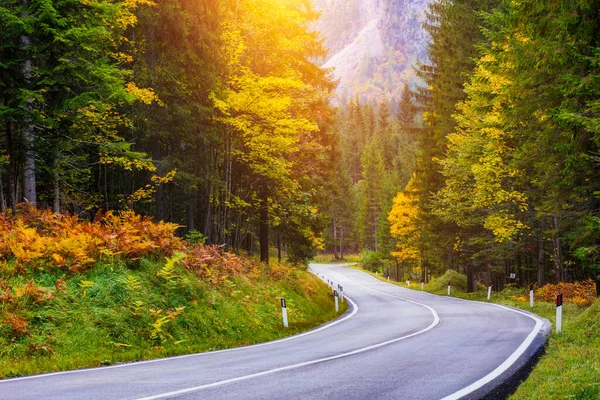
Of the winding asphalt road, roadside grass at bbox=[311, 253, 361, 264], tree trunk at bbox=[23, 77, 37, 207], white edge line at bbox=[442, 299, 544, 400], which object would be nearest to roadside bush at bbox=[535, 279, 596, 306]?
the winding asphalt road

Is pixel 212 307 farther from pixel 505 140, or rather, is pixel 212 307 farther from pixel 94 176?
pixel 505 140

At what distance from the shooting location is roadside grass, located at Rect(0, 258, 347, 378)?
9.16 meters

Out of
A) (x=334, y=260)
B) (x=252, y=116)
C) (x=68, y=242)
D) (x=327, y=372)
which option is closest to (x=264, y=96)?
(x=252, y=116)

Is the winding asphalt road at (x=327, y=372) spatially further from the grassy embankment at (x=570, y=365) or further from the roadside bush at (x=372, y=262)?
the roadside bush at (x=372, y=262)

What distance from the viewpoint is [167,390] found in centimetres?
616

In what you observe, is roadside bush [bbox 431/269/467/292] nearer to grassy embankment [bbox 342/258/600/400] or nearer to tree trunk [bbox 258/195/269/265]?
tree trunk [bbox 258/195/269/265]

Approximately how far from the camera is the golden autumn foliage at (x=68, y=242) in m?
11.2

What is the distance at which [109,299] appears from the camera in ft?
36.6

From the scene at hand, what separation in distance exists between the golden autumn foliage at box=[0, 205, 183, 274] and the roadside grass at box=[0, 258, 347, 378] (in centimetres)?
31

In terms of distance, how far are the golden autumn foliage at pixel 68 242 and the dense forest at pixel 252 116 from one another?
127 cm

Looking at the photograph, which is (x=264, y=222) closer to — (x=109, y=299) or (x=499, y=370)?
(x=109, y=299)

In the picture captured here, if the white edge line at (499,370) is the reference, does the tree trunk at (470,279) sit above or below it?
below

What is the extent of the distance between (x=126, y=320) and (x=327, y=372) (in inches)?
220

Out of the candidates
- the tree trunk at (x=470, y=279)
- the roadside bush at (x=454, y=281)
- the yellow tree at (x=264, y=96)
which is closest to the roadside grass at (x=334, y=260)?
the roadside bush at (x=454, y=281)
